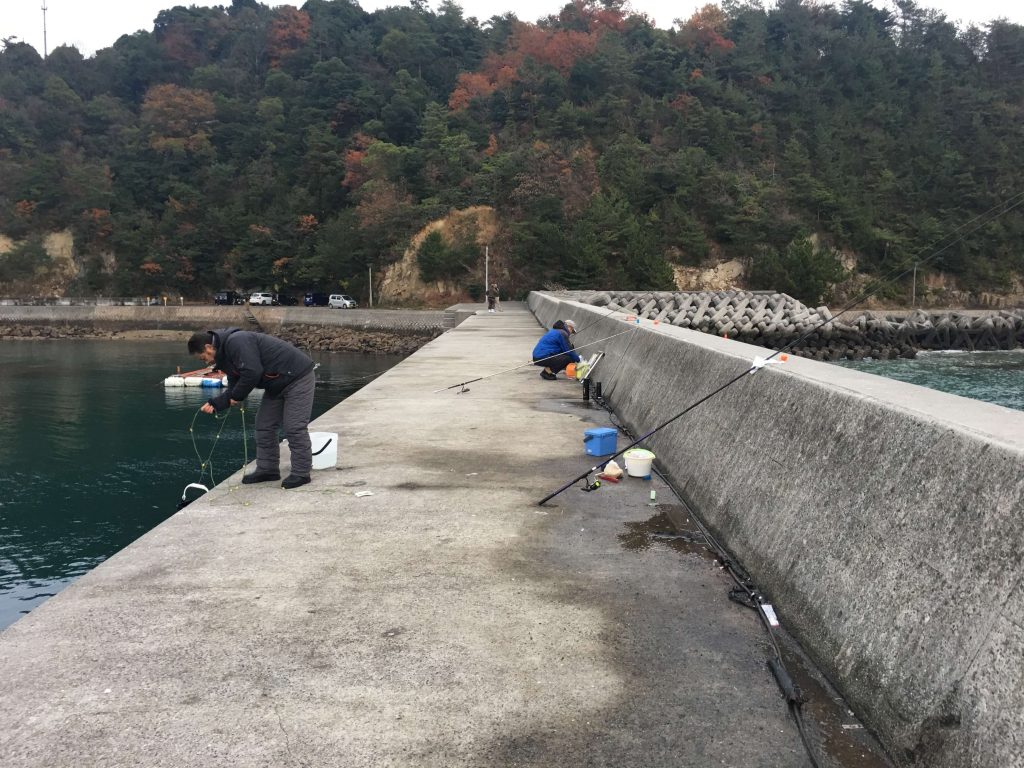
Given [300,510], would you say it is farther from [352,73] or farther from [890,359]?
[352,73]

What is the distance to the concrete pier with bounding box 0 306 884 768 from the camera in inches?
111

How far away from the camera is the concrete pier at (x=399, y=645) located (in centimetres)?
281

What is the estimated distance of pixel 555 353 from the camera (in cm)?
1275

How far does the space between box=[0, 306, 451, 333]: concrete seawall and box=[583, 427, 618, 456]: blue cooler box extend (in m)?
44.8

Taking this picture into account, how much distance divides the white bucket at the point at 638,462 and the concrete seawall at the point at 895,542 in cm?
133

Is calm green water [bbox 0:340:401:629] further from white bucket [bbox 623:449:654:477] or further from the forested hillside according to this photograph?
the forested hillside

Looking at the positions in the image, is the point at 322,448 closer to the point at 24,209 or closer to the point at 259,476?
the point at 259,476

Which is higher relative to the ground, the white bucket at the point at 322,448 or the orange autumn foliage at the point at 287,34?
the orange autumn foliage at the point at 287,34

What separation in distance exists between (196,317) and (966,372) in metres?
52.0

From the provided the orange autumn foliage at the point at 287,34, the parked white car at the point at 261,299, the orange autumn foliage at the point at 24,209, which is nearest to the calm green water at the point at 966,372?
the parked white car at the point at 261,299

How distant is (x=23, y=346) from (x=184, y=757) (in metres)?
55.3

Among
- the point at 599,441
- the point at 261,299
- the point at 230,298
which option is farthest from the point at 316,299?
the point at 599,441

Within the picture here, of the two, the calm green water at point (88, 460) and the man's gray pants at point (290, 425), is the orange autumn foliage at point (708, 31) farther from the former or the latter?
the man's gray pants at point (290, 425)

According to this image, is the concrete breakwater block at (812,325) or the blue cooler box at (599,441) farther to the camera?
the concrete breakwater block at (812,325)
